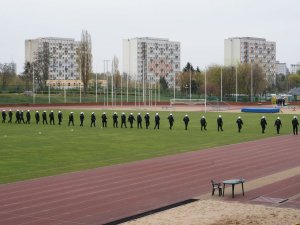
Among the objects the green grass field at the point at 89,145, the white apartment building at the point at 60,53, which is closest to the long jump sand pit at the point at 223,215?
the green grass field at the point at 89,145

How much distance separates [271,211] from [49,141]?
16.6 m

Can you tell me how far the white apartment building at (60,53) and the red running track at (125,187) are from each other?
117 metres

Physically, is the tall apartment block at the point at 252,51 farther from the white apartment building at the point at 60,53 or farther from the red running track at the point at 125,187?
the red running track at the point at 125,187

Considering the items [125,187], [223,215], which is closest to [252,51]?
[125,187]

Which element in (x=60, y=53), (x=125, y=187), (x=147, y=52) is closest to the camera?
(x=125, y=187)

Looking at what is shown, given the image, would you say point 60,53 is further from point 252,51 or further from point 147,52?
point 252,51

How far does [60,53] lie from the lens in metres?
139

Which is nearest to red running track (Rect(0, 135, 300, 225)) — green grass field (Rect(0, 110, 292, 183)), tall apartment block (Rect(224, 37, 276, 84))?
green grass field (Rect(0, 110, 292, 183))

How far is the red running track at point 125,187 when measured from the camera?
11.1 meters

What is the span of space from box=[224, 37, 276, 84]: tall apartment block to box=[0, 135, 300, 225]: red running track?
124033mm

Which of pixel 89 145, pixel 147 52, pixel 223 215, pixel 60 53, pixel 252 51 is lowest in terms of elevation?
pixel 223 215

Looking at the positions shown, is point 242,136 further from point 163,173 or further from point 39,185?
point 39,185

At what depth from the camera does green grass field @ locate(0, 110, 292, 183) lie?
17.7 m

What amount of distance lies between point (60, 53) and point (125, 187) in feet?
422
